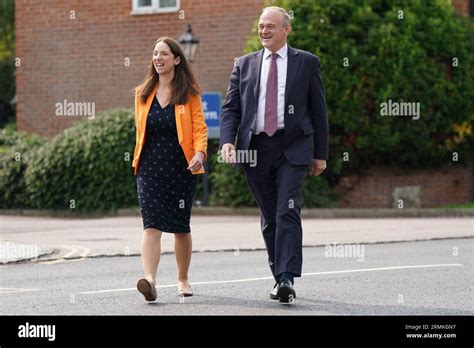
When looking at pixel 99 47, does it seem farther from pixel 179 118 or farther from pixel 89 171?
pixel 179 118

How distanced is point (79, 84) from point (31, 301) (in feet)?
59.1

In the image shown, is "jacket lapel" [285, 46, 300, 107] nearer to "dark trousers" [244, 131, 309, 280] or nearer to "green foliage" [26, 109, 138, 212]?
"dark trousers" [244, 131, 309, 280]

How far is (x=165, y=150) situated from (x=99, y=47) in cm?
1788

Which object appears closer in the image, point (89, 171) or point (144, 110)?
point (144, 110)

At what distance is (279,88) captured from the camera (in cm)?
901

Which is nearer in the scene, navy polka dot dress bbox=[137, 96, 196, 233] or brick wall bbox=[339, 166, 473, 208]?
navy polka dot dress bbox=[137, 96, 196, 233]

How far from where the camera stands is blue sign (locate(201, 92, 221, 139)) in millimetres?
22422

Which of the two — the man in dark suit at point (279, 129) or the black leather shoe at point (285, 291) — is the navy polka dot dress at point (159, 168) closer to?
the man in dark suit at point (279, 129)

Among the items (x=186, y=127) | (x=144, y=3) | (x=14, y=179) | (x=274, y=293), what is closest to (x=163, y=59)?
(x=186, y=127)

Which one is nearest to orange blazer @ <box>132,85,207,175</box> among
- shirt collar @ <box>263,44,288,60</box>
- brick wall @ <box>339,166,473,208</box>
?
shirt collar @ <box>263,44,288,60</box>

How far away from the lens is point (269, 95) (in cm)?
898

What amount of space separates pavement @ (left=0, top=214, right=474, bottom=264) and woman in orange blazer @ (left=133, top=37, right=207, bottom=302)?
3.88 meters

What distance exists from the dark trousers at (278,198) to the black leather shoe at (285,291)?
0.09 m
